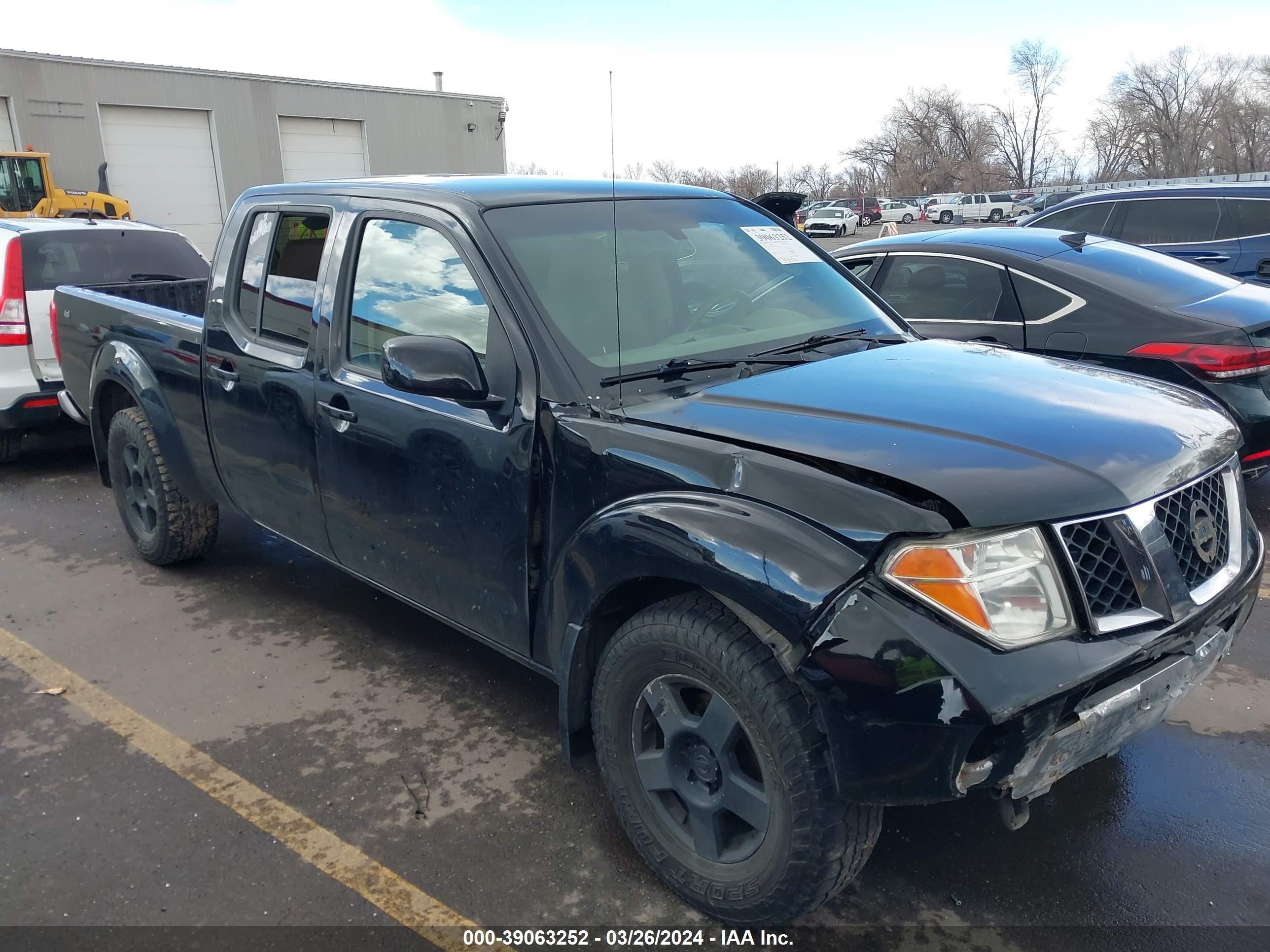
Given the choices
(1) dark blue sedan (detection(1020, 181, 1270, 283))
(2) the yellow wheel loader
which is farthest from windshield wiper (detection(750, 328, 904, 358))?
(2) the yellow wheel loader

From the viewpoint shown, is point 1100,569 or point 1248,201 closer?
point 1100,569

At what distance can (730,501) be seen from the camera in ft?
7.39

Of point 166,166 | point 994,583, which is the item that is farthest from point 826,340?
point 166,166

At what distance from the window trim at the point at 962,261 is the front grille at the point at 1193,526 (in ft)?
9.57

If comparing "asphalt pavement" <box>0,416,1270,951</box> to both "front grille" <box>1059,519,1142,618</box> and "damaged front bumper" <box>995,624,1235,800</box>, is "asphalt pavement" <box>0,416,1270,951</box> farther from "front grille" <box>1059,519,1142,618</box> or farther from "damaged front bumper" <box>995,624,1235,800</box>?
"front grille" <box>1059,519,1142,618</box>

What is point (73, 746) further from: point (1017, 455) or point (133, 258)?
point (133, 258)

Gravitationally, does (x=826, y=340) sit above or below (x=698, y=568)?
above

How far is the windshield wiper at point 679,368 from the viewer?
2773 millimetres

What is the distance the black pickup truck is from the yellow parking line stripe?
0.56 m

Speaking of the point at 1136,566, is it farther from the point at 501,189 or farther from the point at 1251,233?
the point at 1251,233

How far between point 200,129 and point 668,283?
30.4m

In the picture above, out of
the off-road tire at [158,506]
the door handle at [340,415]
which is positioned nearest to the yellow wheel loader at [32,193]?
the off-road tire at [158,506]

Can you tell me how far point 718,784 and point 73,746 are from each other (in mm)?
2400

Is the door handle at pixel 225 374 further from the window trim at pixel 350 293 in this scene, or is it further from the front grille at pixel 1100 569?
the front grille at pixel 1100 569
